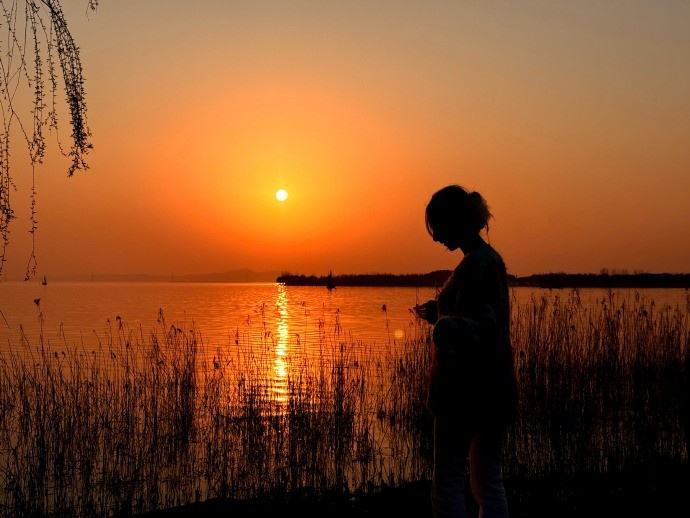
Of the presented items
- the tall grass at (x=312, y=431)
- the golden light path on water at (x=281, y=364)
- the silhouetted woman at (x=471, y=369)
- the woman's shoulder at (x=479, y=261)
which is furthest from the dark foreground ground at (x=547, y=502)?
the golden light path on water at (x=281, y=364)

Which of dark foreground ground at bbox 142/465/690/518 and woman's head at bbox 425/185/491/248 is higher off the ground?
woman's head at bbox 425/185/491/248

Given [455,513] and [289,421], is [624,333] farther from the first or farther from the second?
[455,513]

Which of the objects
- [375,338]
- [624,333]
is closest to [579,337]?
[624,333]

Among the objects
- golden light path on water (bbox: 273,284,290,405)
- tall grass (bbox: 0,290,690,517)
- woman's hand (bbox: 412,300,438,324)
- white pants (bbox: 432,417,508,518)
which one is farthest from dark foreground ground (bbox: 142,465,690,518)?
golden light path on water (bbox: 273,284,290,405)

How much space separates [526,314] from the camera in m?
9.98

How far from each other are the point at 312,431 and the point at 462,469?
4467mm

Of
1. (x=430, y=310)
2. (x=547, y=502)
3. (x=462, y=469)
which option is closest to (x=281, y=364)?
(x=547, y=502)

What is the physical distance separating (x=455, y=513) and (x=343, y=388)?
5.17m

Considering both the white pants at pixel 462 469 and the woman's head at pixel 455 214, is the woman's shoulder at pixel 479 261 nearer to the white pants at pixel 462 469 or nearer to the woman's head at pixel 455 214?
the woman's head at pixel 455 214

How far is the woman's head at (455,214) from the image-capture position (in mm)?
2732

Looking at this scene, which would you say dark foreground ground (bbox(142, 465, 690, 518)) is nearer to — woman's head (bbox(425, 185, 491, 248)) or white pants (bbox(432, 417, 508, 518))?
white pants (bbox(432, 417, 508, 518))

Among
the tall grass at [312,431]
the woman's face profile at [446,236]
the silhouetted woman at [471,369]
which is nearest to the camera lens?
the silhouetted woman at [471,369]

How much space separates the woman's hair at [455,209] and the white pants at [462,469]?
78 cm

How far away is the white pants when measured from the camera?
2.68 meters
